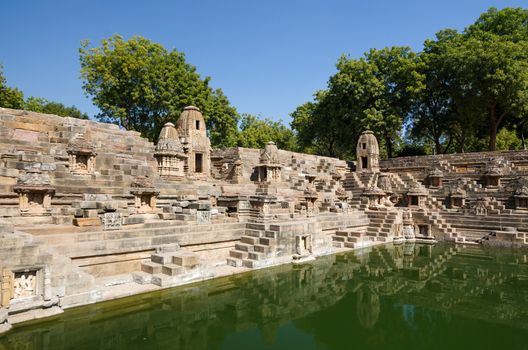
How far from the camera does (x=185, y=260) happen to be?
33.2 ft

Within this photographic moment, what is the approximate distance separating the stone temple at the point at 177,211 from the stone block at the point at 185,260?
4 centimetres

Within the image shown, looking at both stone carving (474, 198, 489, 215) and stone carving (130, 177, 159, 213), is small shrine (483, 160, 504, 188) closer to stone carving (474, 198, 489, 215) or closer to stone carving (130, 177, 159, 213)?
stone carving (474, 198, 489, 215)

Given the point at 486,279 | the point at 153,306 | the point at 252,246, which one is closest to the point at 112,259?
the point at 153,306

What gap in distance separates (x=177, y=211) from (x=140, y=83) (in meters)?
20.5

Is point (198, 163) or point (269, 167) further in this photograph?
point (269, 167)

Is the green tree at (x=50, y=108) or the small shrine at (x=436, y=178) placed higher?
the green tree at (x=50, y=108)

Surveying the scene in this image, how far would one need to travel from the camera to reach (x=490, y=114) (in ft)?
100

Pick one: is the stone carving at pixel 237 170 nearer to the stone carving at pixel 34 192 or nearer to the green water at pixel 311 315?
the green water at pixel 311 315

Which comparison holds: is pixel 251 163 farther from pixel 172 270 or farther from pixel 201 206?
pixel 172 270

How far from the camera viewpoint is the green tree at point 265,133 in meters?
47.0

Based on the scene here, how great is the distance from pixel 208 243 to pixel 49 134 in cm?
1124

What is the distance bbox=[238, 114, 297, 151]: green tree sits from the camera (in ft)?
154

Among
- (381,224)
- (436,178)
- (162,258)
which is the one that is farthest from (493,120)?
(162,258)

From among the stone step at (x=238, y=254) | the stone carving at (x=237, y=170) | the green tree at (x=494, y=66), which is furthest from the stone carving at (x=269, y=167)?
the green tree at (x=494, y=66)
